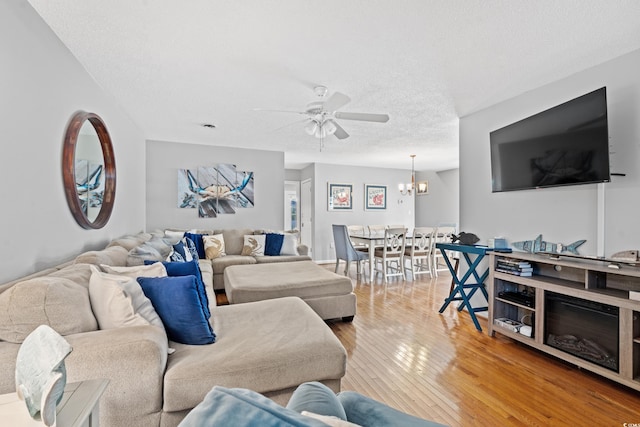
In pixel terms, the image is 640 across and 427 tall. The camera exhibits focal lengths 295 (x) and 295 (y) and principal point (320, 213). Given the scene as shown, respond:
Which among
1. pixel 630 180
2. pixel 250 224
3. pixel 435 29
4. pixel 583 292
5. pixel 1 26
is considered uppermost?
pixel 435 29

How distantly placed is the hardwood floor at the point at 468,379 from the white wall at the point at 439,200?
4.80 metres

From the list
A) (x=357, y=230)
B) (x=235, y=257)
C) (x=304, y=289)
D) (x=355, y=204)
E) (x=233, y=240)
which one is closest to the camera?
(x=304, y=289)

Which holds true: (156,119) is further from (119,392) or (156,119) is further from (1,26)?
(119,392)

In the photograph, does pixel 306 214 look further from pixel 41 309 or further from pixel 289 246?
pixel 41 309

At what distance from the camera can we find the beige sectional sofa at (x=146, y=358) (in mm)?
1212

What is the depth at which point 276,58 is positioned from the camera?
7.44ft

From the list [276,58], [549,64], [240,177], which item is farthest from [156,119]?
[549,64]

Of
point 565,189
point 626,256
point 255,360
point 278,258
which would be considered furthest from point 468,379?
point 278,258

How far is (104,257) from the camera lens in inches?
78.4

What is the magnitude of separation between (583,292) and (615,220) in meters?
0.63

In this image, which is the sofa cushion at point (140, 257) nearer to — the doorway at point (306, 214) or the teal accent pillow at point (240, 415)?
the teal accent pillow at point (240, 415)

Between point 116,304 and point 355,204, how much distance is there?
20.1 ft

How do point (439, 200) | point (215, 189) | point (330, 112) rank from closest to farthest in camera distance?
1. point (330, 112)
2. point (215, 189)
3. point (439, 200)

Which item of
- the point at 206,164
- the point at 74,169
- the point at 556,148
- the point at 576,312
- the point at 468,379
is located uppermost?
the point at 206,164
